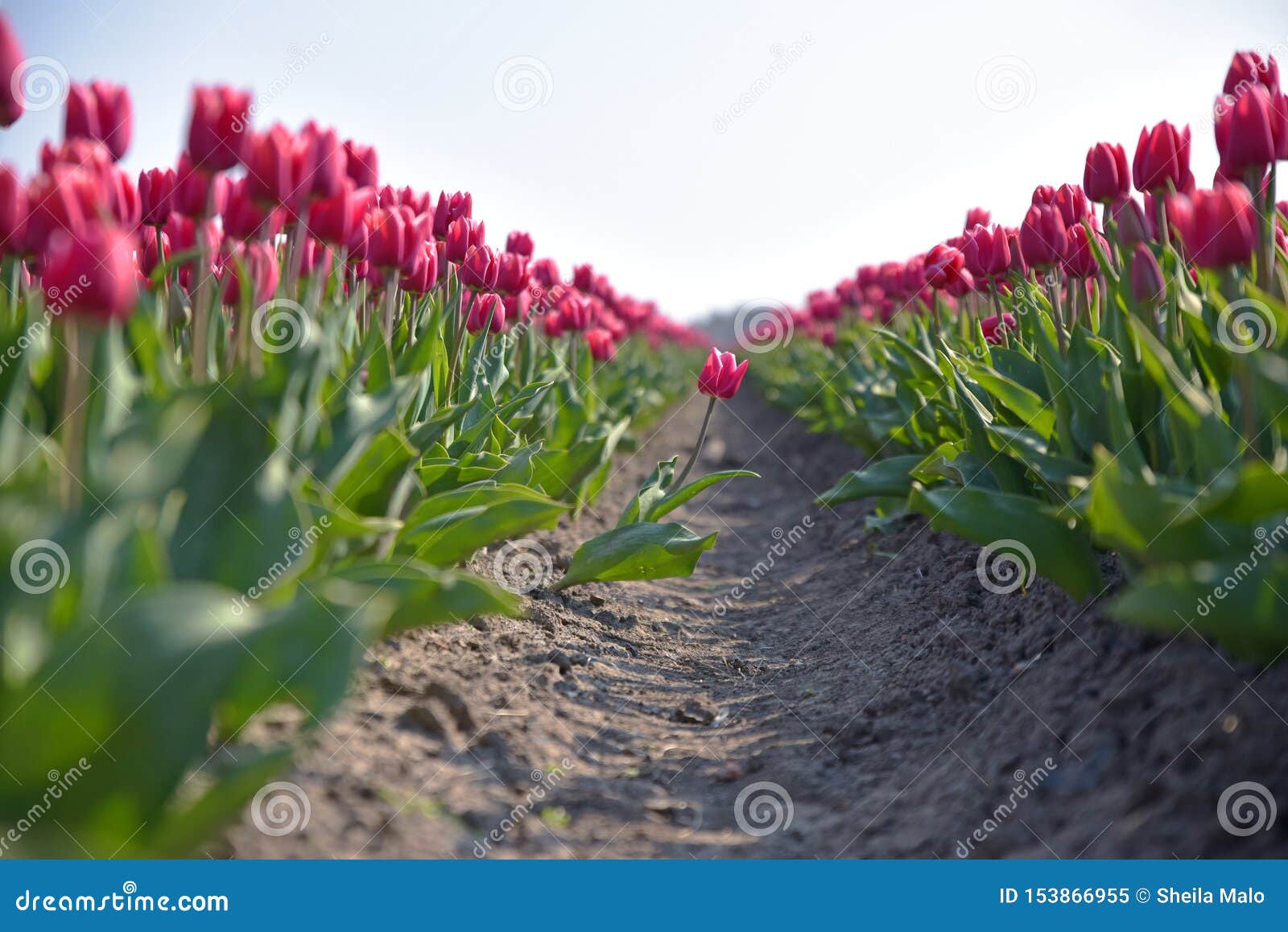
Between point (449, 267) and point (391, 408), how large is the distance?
185cm

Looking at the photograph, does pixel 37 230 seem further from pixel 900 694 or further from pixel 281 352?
pixel 900 694

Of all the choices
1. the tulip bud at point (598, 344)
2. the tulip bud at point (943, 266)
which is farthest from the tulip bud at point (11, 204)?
the tulip bud at point (598, 344)

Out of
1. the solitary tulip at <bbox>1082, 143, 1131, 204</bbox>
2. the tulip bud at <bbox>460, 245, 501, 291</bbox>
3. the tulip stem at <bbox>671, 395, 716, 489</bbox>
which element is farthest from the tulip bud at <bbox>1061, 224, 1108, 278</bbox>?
the tulip bud at <bbox>460, 245, 501, 291</bbox>

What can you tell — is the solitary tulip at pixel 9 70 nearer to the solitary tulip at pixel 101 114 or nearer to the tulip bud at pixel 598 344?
the solitary tulip at pixel 101 114

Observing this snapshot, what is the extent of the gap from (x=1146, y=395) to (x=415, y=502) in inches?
84.8

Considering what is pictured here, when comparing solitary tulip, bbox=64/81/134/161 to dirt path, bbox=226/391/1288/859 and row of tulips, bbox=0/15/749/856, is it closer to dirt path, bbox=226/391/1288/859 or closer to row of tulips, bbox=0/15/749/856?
row of tulips, bbox=0/15/749/856

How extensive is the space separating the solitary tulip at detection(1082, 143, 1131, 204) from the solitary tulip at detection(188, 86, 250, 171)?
2553mm

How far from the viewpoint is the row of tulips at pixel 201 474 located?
1455mm

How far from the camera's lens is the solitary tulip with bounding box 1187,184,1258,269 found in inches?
81.9

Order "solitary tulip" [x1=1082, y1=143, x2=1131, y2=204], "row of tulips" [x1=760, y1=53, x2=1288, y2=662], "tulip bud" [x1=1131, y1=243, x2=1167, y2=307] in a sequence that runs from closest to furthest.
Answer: "row of tulips" [x1=760, y1=53, x2=1288, y2=662], "tulip bud" [x1=1131, y1=243, x2=1167, y2=307], "solitary tulip" [x1=1082, y1=143, x2=1131, y2=204]

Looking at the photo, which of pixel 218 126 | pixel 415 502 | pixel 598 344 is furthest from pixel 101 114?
pixel 598 344

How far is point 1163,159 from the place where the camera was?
110 inches

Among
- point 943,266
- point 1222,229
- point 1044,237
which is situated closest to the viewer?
point 1222,229

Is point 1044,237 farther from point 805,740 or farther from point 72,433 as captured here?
point 72,433
